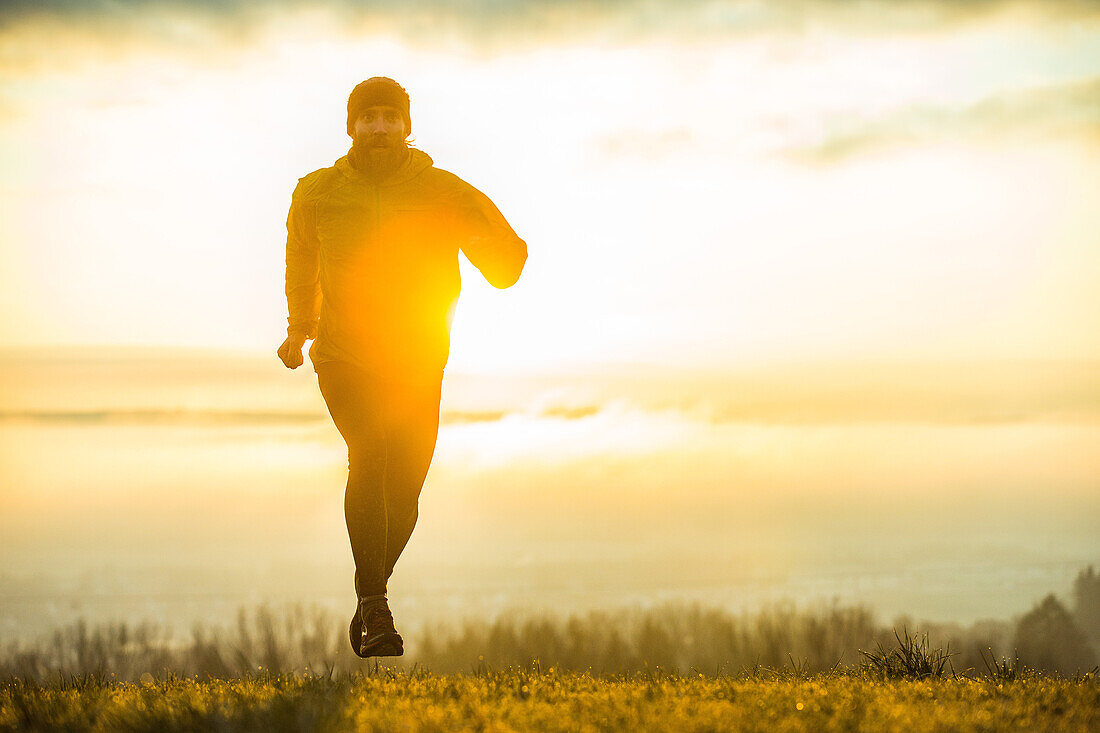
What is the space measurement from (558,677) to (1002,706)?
246 centimetres

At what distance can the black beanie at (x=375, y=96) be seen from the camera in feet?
25.4

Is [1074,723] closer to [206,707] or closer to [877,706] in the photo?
[877,706]

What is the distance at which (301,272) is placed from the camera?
801cm

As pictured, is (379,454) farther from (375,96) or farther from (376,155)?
(375,96)

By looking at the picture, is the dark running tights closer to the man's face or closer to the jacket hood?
the jacket hood

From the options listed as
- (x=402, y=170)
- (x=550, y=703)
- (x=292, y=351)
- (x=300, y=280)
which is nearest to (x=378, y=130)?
(x=402, y=170)

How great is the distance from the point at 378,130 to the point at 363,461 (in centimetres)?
212

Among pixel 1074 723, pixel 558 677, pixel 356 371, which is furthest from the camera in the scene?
pixel 356 371

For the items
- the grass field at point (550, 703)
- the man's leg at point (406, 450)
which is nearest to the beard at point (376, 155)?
the man's leg at point (406, 450)

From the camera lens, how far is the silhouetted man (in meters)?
7.53

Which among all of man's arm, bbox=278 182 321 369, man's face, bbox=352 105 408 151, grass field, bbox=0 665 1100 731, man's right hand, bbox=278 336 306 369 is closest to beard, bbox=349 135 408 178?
man's face, bbox=352 105 408 151

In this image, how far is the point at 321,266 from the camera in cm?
785

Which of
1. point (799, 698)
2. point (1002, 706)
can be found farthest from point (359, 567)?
point (1002, 706)

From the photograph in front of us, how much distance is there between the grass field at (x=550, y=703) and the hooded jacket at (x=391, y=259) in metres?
2.02
